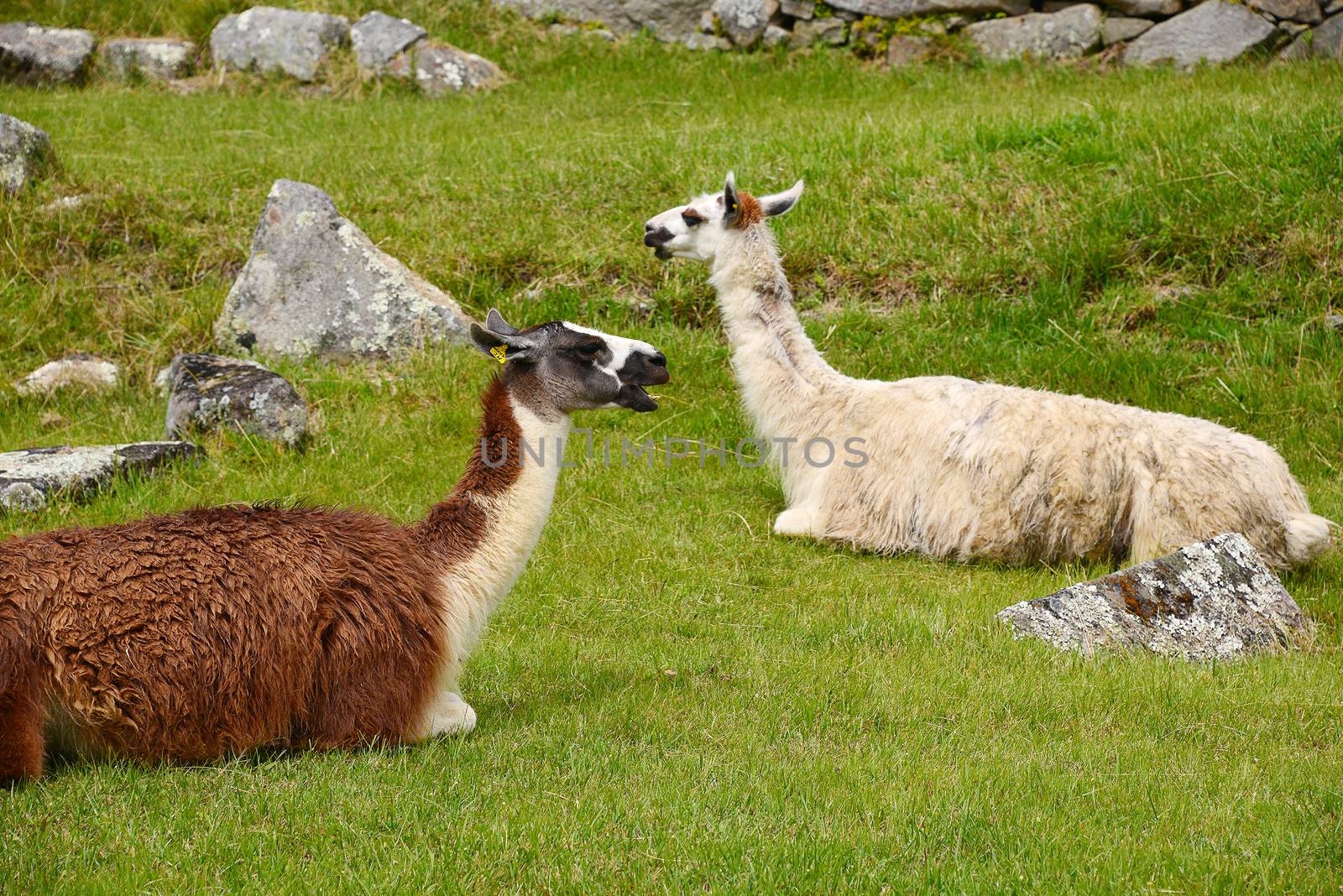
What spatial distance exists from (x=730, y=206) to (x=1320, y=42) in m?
8.81

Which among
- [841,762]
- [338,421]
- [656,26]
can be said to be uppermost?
[656,26]

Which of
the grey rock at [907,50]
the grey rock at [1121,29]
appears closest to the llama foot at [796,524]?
the grey rock at [907,50]

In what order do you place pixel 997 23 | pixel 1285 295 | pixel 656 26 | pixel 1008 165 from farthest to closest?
pixel 656 26
pixel 997 23
pixel 1008 165
pixel 1285 295

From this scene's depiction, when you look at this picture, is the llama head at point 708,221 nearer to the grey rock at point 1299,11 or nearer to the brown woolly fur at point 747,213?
the brown woolly fur at point 747,213

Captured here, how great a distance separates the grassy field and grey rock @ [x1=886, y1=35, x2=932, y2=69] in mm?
538

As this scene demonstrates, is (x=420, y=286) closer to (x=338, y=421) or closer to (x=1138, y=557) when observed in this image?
(x=338, y=421)

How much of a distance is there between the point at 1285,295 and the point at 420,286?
610 centimetres

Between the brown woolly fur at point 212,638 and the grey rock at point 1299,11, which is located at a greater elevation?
the grey rock at point 1299,11

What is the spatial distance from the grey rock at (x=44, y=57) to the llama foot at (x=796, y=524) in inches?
463

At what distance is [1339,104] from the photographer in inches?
459

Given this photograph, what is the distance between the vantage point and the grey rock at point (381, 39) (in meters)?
15.5

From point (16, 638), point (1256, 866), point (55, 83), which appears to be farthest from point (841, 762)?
point (55, 83)

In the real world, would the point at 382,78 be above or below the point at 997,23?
below

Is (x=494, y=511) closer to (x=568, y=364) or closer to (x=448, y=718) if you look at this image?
(x=568, y=364)
